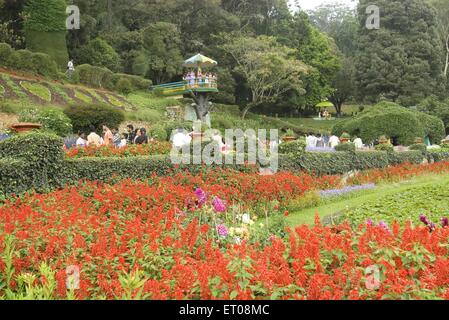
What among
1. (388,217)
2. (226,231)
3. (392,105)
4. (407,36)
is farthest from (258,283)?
(407,36)

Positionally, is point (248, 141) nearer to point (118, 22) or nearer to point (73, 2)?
point (73, 2)

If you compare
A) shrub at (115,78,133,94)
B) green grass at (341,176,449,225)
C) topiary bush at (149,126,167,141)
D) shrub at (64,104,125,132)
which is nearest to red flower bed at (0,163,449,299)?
green grass at (341,176,449,225)

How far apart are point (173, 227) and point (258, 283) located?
232 centimetres

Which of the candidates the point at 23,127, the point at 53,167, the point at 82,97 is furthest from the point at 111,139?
the point at 82,97

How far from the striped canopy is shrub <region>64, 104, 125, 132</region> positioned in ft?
37.3

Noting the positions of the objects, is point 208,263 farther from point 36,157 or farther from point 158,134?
point 158,134

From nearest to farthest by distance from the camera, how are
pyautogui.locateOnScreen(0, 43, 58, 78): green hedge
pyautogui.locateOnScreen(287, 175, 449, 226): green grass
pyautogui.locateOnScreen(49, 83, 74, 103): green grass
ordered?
pyautogui.locateOnScreen(287, 175, 449, 226): green grass → pyautogui.locateOnScreen(49, 83, 74, 103): green grass → pyautogui.locateOnScreen(0, 43, 58, 78): green hedge

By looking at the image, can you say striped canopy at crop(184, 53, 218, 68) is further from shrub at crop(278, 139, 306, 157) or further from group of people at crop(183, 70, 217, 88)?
shrub at crop(278, 139, 306, 157)

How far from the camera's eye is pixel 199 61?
3112 cm

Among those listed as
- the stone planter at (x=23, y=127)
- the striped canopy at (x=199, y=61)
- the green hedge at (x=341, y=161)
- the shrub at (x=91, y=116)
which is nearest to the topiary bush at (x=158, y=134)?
the shrub at (x=91, y=116)

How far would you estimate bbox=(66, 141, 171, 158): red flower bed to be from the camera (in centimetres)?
1077

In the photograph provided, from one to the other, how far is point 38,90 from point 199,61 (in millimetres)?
10235

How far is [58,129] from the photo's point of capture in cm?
1664

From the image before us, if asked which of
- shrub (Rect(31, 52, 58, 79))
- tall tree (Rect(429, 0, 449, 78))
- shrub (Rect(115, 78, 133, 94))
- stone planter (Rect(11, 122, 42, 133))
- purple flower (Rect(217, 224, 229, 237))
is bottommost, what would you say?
purple flower (Rect(217, 224, 229, 237))
